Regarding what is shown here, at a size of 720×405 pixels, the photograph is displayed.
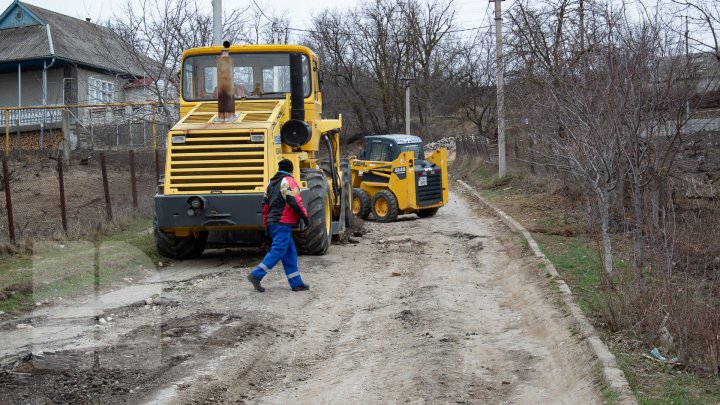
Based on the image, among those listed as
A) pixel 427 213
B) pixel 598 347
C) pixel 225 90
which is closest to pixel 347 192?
pixel 225 90

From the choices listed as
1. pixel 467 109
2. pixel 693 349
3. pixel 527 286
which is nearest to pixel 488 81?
pixel 467 109

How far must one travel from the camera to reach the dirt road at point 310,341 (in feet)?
21.7

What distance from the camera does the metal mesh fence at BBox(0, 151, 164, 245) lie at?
14.9 metres

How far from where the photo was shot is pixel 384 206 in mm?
20859

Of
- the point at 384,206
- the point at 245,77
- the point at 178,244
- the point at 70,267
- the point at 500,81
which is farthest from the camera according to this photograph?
the point at 500,81

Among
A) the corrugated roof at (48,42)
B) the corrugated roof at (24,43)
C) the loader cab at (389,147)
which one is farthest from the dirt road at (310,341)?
the corrugated roof at (24,43)

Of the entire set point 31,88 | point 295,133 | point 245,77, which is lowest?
point 295,133

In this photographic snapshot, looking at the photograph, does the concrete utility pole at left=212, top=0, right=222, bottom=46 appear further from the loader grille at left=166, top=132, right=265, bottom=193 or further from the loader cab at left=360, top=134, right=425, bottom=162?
the loader cab at left=360, top=134, right=425, bottom=162

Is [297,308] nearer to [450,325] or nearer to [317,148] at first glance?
[450,325]

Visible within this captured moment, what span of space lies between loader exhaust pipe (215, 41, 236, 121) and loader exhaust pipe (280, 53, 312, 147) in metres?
0.99

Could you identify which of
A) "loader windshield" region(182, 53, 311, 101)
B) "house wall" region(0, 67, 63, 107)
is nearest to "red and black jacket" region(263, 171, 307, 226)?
"loader windshield" region(182, 53, 311, 101)

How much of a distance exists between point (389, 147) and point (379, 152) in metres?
0.48

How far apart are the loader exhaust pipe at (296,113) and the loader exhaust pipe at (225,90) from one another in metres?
0.99

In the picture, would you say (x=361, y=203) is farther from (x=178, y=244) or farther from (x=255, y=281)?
(x=255, y=281)
